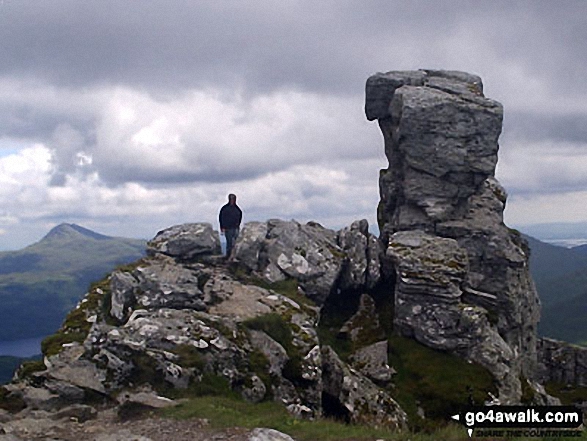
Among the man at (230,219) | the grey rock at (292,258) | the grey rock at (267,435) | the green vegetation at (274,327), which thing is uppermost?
the man at (230,219)

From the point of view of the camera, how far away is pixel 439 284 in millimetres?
47281

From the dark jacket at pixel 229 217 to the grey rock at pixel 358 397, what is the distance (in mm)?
17956

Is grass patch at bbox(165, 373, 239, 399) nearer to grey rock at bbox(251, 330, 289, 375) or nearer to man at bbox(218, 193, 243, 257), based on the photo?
grey rock at bbox(251, 330, 289, 375)

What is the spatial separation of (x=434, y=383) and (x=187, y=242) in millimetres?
26259

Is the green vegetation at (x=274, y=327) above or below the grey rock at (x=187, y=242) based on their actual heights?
below

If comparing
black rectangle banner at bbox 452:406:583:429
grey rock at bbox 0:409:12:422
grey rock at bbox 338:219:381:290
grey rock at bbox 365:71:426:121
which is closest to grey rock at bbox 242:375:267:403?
grey rock at bbox 0:409:12:422

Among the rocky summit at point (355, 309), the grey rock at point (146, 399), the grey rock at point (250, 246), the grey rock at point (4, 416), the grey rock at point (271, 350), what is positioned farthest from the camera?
the grey rock at point (250, 246)

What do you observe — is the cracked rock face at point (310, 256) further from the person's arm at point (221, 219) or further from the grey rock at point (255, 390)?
the grey rock at point (255, 390)

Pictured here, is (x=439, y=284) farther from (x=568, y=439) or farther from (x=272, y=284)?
(x=568, y=439)

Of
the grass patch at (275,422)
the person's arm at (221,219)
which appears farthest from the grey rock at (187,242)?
the grass patch at (275,422)

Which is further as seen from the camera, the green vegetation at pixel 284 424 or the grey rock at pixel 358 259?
the grey rock at pixel 358 259

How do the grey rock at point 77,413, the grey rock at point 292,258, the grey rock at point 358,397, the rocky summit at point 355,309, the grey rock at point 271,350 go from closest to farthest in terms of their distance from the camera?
the grey rock at point 77,413 < the rocky summit at point 355,309 < the grey rock at point 271,350 < the grey rock at point 358,397 < the grey rock at point 292,258

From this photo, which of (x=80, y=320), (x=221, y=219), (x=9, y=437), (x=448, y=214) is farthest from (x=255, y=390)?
(x=448, y=214)

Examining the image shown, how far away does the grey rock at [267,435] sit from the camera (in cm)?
1873
